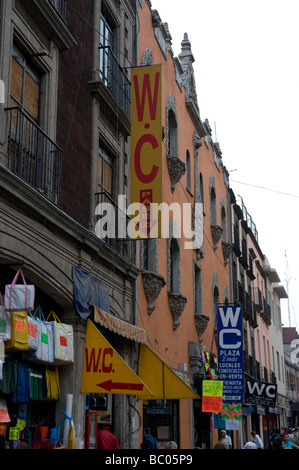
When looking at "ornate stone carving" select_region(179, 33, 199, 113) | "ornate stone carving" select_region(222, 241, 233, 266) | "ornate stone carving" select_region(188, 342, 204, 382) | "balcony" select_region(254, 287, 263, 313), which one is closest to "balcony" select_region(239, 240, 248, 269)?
"balcony" select_region(254, 287, 263, 313)

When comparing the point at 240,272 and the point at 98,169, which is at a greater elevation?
the point at 240,272

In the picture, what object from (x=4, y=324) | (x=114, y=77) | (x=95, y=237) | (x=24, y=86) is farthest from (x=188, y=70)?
(x=4, y=324)

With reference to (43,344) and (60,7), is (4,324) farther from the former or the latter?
(60,7)

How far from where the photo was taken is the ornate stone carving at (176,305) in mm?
18719

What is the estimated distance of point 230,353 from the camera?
20.4 m

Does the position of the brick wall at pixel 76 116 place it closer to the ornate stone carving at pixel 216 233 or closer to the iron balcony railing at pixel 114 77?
the iron balcony railing at pixel 114 77

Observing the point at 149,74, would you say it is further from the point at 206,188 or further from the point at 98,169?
the point at 206,188

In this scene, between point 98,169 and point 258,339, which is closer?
point 98,169

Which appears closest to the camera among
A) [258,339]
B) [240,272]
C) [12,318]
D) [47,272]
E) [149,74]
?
[12,318]

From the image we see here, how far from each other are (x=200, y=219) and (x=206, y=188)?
263 cm

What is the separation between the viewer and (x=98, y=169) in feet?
46.6

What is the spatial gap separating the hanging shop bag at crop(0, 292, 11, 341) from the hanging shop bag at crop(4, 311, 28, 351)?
0.05m

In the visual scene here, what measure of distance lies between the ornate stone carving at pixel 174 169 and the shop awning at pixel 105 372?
27.2 feet
